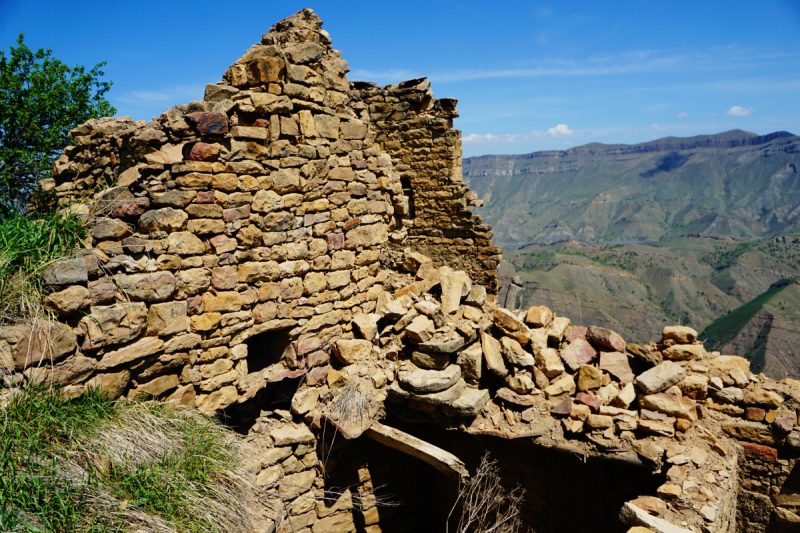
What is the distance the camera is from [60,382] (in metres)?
3.36

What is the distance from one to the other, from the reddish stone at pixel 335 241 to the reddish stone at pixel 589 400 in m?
3.15

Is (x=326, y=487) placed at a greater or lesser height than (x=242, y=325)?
lesser

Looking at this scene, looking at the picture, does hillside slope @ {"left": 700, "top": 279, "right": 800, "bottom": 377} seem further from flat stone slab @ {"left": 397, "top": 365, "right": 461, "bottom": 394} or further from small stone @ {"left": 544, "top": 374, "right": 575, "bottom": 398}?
flat stone slab @ {"left": 397, "top": 365, "right": 461, "bottom": 394}

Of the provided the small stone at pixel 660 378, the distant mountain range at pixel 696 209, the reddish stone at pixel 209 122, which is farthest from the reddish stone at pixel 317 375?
the distant mountain range at pixel 696 209

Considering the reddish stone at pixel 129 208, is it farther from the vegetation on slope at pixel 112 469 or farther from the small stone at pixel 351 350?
the small stone at pixel 351 350

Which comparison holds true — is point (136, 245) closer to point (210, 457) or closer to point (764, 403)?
point (210, 457)

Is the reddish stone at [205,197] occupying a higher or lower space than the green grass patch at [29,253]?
higher

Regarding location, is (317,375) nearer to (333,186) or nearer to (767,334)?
(333,186)

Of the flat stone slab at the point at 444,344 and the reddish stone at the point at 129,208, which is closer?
the reddish stone at the point at 129,208

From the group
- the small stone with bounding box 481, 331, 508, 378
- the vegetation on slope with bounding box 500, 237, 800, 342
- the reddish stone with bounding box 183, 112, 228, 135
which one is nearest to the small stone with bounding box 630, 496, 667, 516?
the small stone with bounding box 481, 331, 508, 378

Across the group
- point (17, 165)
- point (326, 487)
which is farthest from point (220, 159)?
point (17, 165)

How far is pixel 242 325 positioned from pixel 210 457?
4.10 ft

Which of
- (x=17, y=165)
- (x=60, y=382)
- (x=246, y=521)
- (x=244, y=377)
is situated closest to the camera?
(x=60, y=382)

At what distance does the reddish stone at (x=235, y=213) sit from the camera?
4412 mm
